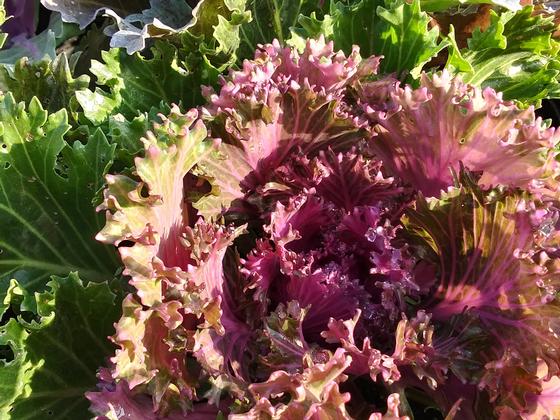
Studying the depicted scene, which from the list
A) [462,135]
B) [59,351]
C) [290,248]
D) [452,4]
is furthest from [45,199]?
[452,4]

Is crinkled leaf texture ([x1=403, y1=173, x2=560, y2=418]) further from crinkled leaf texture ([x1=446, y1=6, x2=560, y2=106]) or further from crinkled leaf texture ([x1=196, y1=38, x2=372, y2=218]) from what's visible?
crinkled leaf texture ([x1=446, y1=6, x2=560, y2=106])

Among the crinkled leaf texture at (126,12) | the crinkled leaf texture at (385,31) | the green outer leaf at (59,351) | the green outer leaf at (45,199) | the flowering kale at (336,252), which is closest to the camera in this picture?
the flowering kale at (336,252)

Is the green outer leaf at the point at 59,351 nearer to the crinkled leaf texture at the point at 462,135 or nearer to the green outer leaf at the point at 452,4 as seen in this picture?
the crinkled leaf texture at the point at 462,135

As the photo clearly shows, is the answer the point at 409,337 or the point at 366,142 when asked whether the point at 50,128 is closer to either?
the point at 366,142

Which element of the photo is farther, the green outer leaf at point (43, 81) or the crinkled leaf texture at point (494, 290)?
the green outer leaf at point (43, 81)

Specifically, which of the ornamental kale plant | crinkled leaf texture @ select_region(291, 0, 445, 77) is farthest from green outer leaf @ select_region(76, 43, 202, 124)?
crinkled leaf texture @ select_region(291, 0, 445, 77)

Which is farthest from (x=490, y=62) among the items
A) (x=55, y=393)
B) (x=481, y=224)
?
(x=55, y=393)

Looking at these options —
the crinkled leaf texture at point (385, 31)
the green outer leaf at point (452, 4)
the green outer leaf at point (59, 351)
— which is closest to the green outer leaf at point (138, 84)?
A: the crinkled leaf texture at point (385, 31)

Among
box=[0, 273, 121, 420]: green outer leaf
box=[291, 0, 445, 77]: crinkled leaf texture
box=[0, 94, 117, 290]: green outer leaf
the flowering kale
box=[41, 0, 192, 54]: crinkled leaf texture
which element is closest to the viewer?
the flowering kale
